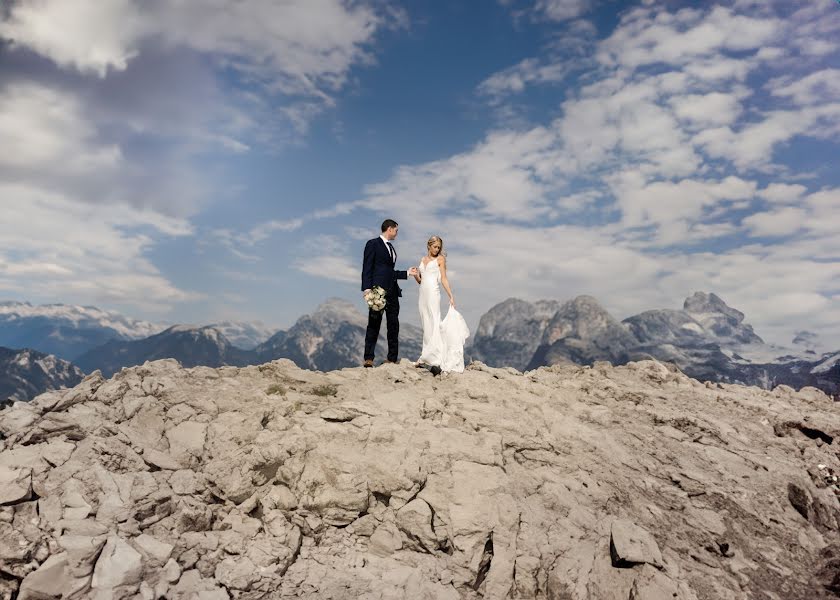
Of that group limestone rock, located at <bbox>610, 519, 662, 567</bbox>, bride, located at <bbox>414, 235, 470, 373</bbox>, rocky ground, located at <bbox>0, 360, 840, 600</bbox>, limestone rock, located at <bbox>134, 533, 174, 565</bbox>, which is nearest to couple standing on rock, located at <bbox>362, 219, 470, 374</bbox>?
bride, located at <bbox>414, 235, 470, 373</bbox>

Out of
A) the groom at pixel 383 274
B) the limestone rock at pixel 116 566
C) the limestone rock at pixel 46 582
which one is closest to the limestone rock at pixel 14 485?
the limestone rock at pixel 46 582

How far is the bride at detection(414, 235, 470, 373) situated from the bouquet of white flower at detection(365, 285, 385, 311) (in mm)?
1568

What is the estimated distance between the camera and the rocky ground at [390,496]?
730cm

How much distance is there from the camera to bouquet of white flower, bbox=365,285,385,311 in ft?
49.2

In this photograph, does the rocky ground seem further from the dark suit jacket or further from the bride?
the dark suit jacket

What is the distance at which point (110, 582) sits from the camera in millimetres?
6312

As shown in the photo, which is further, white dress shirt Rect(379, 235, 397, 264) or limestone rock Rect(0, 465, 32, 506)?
white dress shirt Rect(379, 235, 397, 264)

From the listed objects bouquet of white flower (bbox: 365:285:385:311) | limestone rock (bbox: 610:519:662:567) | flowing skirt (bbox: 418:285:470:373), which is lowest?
limestone rock (bbox: 610:519:662:567)

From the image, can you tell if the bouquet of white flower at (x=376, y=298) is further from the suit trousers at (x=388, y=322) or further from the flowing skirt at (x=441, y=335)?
the flowing skirt at (x=441, y=335)

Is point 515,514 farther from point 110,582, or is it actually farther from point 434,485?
point 110,582

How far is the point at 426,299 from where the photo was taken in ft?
51.2

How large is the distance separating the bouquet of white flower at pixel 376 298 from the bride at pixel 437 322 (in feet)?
5.14

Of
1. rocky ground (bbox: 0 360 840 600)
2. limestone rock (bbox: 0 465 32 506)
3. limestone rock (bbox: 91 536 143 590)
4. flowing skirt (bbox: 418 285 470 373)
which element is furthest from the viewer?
flowing skirt (bbox: 418 285 470 373)

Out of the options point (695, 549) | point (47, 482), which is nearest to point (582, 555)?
point (695, 549)
